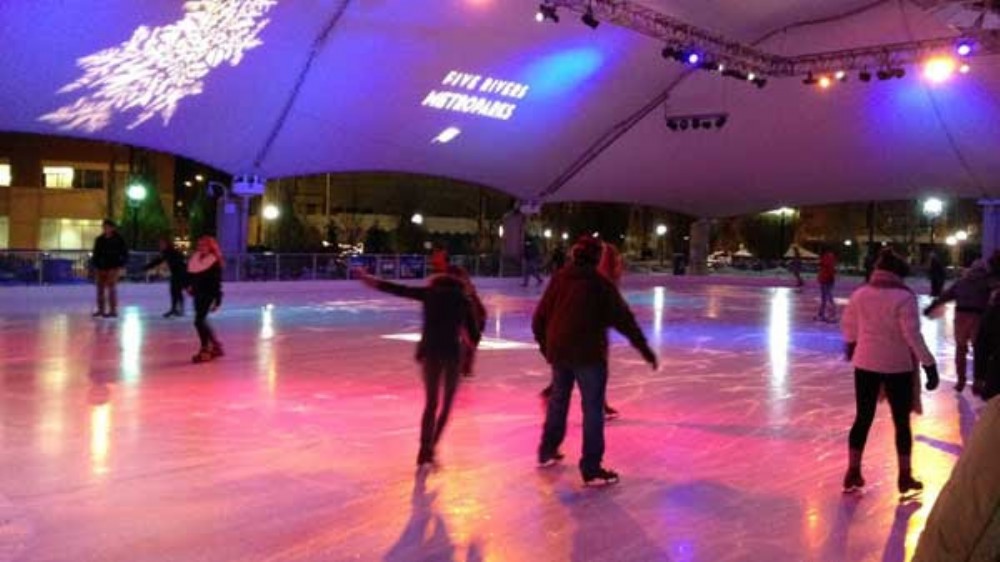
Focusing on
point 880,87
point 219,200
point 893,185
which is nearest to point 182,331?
point 219,200

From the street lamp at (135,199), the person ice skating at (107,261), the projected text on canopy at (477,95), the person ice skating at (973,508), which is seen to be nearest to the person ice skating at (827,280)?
the projected text on canopy at (477,95)

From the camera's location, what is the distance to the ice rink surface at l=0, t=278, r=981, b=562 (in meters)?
4.08

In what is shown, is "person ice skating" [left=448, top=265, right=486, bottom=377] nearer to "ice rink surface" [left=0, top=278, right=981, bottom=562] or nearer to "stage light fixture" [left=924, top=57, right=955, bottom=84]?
Result: "ice rink surface" [left=0, top=278, right=981, bottom=562]

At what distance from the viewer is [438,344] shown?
5.46 meters

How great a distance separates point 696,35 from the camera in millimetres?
21172

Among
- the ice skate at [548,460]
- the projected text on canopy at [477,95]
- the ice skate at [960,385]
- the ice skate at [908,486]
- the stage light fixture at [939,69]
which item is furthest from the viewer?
the projected text on canopy at [477,95]

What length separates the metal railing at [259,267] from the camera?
17703 mm

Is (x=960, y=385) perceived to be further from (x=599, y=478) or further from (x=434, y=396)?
(x=434, y=396)

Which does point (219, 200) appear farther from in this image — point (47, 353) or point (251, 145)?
point (47, 353)

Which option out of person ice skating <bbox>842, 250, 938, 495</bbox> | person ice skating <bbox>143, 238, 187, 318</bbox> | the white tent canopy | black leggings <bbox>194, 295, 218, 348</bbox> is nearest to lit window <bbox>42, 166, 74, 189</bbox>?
the white tent canopy

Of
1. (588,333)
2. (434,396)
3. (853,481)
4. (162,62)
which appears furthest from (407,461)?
(162,62)

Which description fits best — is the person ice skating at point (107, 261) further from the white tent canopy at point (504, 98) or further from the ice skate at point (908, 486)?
the ice skate at point (908, 486)

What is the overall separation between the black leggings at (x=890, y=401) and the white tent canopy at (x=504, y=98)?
46.6ft

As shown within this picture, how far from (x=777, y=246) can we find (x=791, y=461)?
4563cm
